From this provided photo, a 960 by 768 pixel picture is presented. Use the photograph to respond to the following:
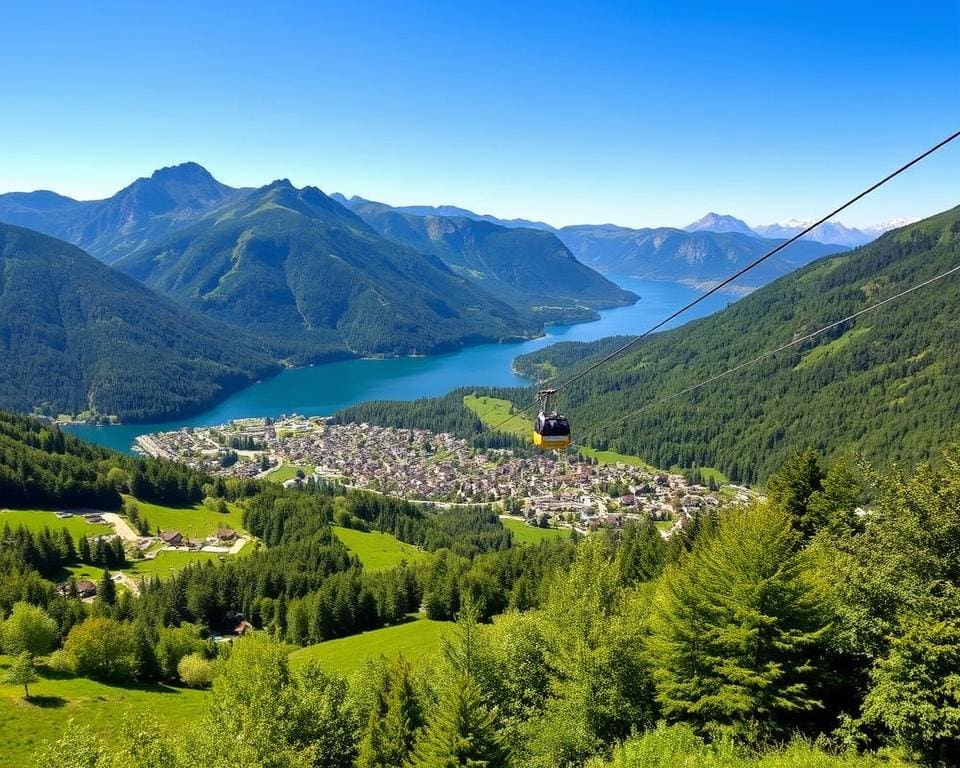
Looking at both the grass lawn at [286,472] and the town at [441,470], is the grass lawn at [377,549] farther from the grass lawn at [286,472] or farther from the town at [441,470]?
the grass lawn at [286,472]

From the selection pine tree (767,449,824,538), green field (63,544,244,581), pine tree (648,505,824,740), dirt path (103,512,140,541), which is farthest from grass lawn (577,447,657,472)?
pine tree (648,505,824,740)

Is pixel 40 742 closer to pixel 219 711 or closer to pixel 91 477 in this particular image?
pixel 219 711

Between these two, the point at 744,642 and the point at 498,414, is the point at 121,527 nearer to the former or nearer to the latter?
the point at 744,642

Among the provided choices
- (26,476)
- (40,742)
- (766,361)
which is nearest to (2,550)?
(26,476)

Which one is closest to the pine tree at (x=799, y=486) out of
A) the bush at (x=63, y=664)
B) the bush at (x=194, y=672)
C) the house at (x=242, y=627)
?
the bush at (x=194, y=672)

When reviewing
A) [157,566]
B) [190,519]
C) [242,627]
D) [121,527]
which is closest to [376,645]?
[242,627]

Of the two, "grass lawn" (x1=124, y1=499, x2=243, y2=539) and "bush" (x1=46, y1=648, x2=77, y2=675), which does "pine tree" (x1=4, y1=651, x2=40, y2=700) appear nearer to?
"bush" (x1=46, y1=648, x2=77, y2=675)

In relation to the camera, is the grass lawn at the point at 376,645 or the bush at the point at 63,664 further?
the grass lawn at the point at 376,645
